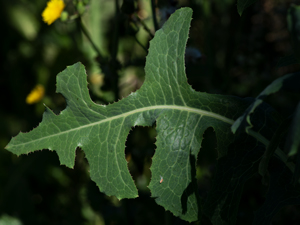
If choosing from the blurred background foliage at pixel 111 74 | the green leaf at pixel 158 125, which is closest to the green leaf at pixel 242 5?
the green leaf at pixel 158 125

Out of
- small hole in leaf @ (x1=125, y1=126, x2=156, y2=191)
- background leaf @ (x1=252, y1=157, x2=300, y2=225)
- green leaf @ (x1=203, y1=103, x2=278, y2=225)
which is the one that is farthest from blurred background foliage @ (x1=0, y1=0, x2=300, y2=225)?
background leaf @ (x1=252, y1=157, x2=300, y2=225)

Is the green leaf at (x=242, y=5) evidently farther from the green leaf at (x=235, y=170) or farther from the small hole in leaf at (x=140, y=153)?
the small hole in leaf at (x=140, y=153)

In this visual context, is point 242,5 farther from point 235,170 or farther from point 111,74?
point 111,74

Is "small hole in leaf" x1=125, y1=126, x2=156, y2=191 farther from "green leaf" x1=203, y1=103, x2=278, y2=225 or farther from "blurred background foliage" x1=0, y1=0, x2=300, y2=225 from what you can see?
"green leaf" x1=203, y1=103, x2=278, y2=225

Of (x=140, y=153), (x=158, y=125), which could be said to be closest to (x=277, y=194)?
(x=158, y=125)

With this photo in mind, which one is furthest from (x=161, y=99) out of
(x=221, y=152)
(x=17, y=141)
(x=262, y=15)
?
(x=262, y=15)
